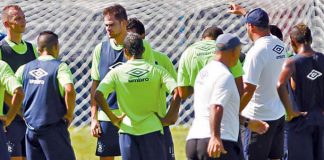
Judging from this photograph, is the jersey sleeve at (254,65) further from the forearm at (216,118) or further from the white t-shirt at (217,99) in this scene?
the forearm at (216,118)

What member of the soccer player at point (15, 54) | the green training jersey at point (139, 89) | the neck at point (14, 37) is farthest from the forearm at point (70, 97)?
the neck at point (14, 37)

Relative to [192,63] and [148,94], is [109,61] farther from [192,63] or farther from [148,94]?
[148,94]

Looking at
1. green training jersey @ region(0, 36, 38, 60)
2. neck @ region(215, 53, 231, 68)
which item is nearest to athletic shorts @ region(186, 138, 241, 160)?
neck @ region(215, 53, 231, 68)

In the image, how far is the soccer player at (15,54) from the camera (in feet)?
36.8

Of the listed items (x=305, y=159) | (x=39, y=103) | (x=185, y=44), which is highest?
(x=39, y=103)

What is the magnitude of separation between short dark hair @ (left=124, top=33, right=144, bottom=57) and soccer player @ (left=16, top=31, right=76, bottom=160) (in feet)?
2.59

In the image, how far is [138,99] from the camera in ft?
31.7

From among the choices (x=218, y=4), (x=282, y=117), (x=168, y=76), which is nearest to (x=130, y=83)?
(x=168, y=76)

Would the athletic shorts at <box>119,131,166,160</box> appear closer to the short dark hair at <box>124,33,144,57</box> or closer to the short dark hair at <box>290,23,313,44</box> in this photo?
the short dark hair at <box>124,33,144,57</box>

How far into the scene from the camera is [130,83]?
959cm

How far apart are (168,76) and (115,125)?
1.16 m

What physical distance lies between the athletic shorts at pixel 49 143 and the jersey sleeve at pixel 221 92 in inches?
86.0

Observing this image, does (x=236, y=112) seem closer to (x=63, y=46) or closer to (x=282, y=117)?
(x=282, y=117)

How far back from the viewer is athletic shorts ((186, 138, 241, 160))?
29.0 feet
